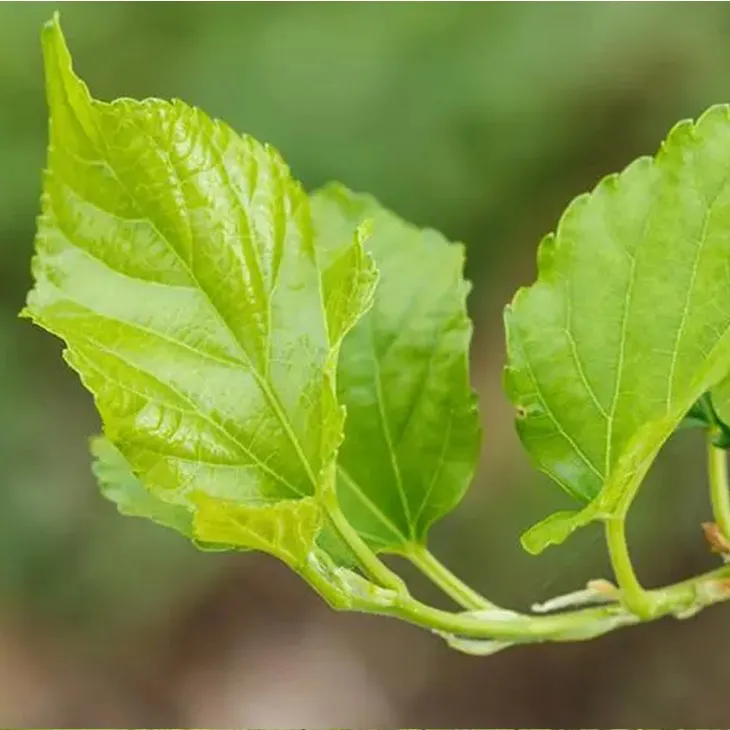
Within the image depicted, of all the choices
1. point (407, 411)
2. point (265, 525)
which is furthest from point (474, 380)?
point (265, 525)

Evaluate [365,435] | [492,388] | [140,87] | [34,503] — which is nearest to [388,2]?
[140,87]

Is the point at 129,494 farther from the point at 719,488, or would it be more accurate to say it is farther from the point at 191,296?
the point at 719,488

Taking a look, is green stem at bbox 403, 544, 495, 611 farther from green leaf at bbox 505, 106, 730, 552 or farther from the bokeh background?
the bokeh background

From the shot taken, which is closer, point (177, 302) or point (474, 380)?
point (177, 302)

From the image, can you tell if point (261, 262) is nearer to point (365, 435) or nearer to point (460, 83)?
point (365, 435)

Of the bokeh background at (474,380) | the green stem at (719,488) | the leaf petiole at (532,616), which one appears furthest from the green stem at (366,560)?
the bokeh background at (474,380)

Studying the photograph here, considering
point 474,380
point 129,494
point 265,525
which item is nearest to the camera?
point 265,525

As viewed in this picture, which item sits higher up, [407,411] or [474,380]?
[407,411]

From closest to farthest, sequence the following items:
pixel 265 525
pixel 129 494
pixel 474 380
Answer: pixel 265 525
pixel 129 494
pixel 474 380
